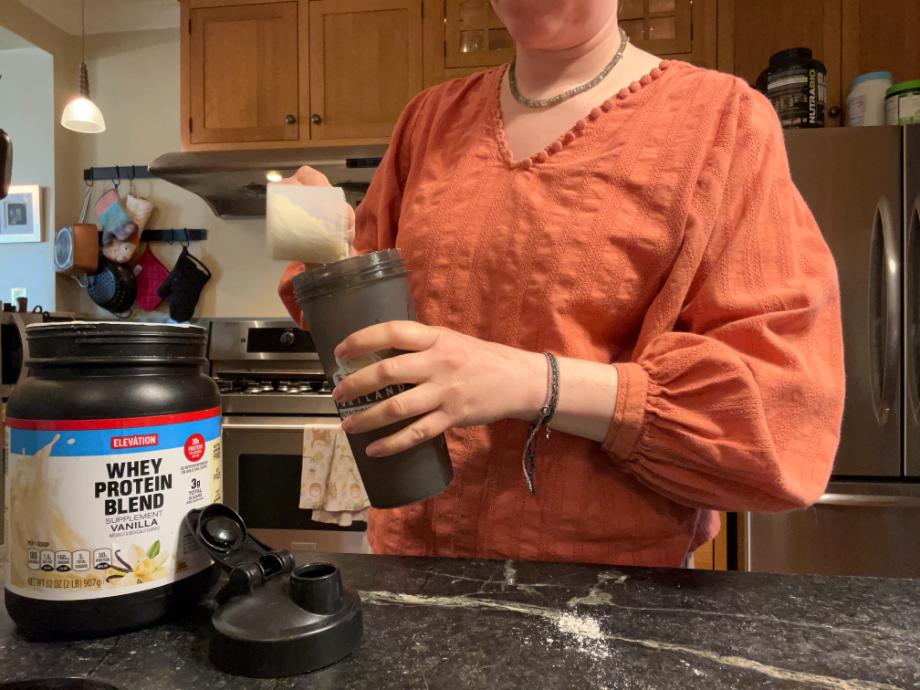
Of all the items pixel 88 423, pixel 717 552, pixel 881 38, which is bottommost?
pixel 717 552

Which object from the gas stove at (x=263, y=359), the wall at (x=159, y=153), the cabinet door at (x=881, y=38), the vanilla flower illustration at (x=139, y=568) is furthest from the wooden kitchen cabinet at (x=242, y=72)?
Answer: the vanilla flower illustration at (x=139, y=568)

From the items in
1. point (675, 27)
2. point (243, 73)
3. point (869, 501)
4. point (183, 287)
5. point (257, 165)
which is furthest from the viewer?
point (183, 287)

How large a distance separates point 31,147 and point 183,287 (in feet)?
3.01

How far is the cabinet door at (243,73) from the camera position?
2307mm

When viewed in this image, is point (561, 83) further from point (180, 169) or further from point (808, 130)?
point (180, 169)

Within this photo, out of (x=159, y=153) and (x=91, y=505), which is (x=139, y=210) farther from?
(x=91, y=505)

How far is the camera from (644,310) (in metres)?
0.60

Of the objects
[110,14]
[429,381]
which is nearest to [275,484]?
[429,381]

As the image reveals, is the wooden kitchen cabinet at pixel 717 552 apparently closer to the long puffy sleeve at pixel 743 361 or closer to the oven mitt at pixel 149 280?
the long puffy sleeve at pixel 743 361

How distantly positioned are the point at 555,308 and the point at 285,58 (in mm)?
2107

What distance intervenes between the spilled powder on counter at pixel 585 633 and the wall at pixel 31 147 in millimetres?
2928

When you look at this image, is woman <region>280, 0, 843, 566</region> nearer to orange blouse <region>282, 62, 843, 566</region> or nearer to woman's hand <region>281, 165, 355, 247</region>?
orange blouse <region>282, 62, 843, 566</region>

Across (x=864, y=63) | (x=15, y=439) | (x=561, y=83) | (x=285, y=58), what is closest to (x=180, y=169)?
(x=285, y=58)

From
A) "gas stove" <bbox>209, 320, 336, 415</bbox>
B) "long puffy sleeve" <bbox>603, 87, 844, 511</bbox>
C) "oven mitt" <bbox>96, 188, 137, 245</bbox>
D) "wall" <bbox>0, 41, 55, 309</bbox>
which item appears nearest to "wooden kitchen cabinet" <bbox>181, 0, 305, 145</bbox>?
"oven mitt" <bbox>96, 188, 137, 245</bbox>
